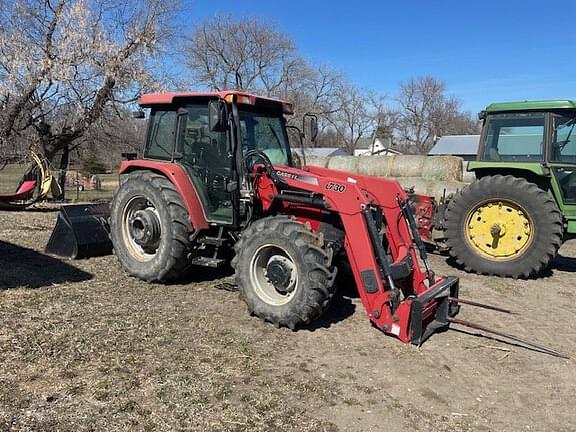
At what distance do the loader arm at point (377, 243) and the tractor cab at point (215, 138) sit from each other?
1.58ft

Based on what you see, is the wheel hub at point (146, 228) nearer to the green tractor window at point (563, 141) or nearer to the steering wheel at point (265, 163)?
the steering wheel at point (265, 163)

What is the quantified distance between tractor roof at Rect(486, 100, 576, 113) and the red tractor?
324 cm

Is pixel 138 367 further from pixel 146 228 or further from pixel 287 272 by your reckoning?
pixel 146 228

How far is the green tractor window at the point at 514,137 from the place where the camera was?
7480 mm

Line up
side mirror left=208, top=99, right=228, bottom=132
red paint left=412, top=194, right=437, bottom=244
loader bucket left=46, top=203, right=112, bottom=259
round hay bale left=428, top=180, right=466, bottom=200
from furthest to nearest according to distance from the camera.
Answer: round hay bale left=428, top=180, right=466, bottom=200, red paint left=412, top=194, right=437, bottom=244, loader bucket left=46, top=203, right=112, bottom=259, side mirror left=208, top=99, right=228, bottom=132

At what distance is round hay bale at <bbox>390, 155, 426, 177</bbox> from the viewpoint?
15.9 meters

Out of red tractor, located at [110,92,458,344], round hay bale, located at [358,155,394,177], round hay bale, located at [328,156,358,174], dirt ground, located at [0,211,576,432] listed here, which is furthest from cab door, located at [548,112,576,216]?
round hay bale, located at [328,156,358,174]

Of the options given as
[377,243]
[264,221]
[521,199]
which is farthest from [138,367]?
[521,199]

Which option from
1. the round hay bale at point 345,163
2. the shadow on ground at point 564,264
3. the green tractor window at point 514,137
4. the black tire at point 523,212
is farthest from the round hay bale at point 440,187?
the black tire at point 523,212

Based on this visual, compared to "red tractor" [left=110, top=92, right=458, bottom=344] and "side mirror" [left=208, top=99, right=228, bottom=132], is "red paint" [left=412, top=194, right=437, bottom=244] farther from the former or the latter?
"side mirror" [left=208, top=99, right=228, bottom=132]

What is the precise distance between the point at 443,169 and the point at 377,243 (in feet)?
37.6

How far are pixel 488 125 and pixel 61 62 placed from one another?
407 inches

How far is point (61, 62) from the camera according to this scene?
12.8m

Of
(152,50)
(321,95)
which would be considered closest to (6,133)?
(152,50)
